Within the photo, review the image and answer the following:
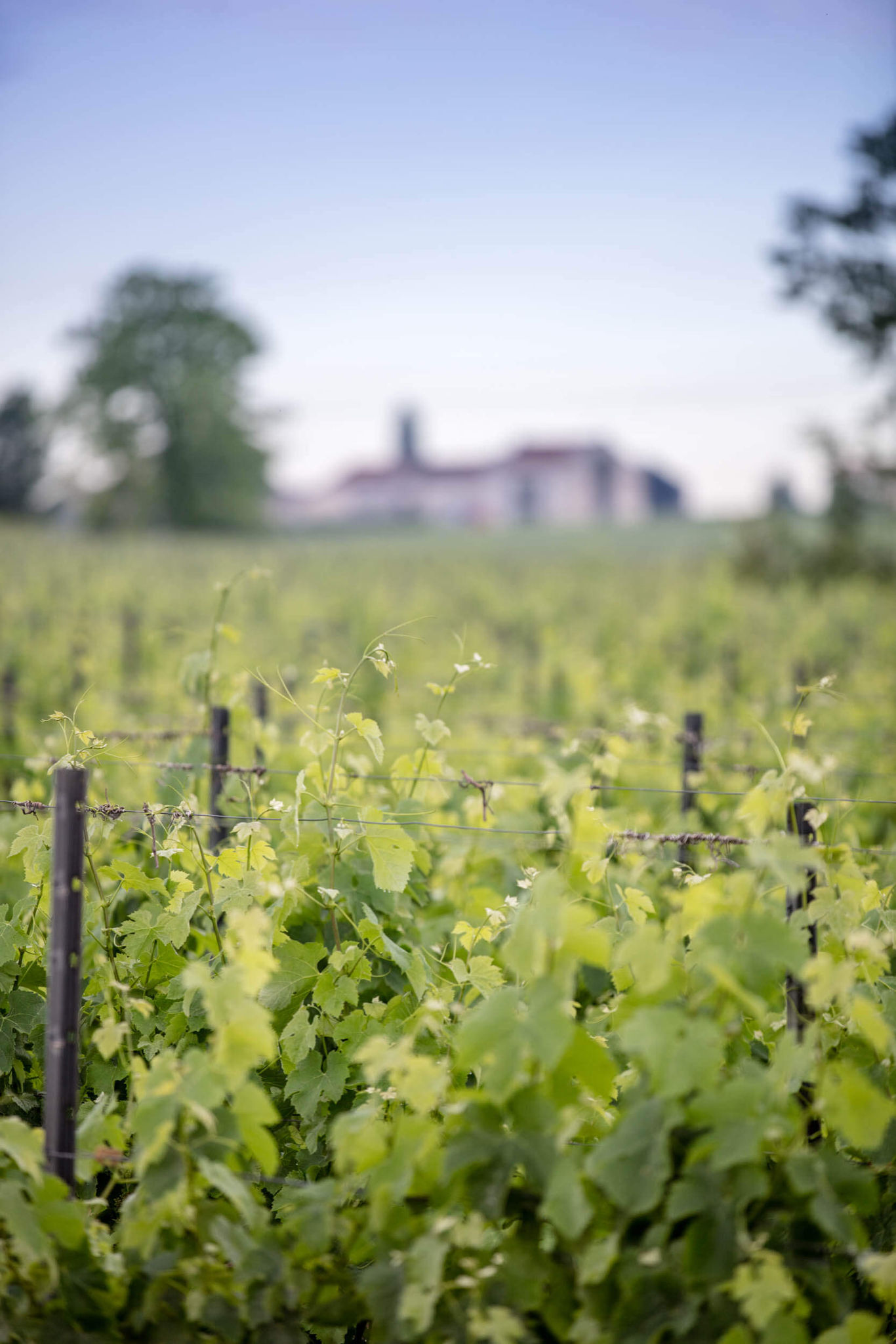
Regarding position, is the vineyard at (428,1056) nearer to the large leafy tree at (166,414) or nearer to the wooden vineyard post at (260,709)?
the wooden vineyard post at (260,709)

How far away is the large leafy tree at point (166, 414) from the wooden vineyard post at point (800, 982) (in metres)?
47.2

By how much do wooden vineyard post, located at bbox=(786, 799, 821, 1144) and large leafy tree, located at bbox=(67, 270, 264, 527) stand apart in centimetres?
4715

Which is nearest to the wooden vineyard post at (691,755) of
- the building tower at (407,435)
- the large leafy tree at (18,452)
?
the large leafy tree at (18,452)

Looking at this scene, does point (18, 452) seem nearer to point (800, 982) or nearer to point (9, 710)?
point (9, 710)

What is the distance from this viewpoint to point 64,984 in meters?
2.06

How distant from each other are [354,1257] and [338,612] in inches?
518

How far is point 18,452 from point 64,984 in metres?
62.9

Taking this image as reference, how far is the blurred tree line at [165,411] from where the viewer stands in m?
47.3

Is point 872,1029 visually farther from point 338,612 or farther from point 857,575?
point 857,575

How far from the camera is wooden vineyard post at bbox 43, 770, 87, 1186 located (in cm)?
204

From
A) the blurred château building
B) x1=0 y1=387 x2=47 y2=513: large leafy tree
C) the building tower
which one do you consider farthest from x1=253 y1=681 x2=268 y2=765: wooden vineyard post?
the building tower

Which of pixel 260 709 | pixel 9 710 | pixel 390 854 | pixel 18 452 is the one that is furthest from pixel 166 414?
pixel 390 854

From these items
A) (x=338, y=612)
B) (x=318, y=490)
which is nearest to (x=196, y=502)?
(x=318, y=490)

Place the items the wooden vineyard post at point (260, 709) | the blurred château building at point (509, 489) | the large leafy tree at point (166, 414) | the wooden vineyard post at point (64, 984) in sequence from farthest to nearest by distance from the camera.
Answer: the blurred château building at point (509, 489) < the large leafy tree at point (166, 414) < the wooden vineyard post at point (260, 709) < the wooden vineyard post at point (64, 984)
